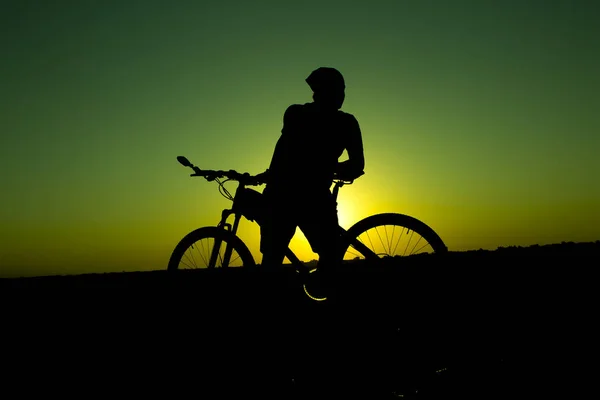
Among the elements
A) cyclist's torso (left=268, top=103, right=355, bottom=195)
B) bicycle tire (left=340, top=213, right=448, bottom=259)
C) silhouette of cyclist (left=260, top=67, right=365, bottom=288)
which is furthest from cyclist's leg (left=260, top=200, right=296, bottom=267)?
bicycle tire (left=340, top=213, right=448, bottom=259)

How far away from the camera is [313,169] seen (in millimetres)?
5352

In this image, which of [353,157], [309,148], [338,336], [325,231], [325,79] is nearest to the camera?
[338,336]

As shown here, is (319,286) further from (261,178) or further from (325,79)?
(325,79)

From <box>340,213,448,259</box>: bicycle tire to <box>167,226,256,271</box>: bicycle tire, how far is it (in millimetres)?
1087

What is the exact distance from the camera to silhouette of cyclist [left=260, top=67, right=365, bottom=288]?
5.20 m

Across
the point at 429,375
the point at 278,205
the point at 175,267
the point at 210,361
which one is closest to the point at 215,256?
the point at 175,267

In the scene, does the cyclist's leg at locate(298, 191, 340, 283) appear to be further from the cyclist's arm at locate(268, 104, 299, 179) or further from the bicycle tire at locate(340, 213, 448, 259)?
the cyclist's arm at locate(268, 104, 299, 179)

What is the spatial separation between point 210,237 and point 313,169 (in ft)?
4.87

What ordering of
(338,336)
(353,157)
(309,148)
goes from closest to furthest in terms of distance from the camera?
1. (338,336)
2. (309,148)
3. (353,157)

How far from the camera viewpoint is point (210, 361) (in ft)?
14.7

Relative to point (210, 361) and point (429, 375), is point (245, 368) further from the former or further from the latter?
point (429, 375)

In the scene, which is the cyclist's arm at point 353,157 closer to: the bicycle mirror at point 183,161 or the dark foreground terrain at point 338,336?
the dark foreground terrain at point 338,336

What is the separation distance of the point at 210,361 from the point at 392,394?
142cm

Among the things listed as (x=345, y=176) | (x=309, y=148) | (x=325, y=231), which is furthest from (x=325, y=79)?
(x=325, y=231)
